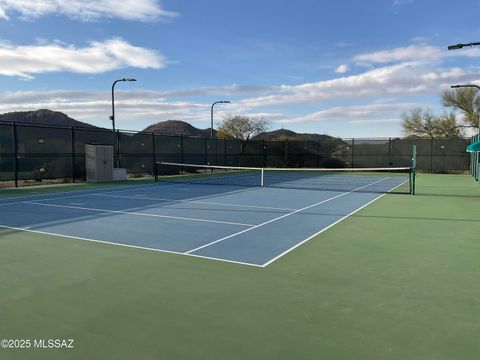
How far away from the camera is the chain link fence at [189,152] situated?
19672 mm

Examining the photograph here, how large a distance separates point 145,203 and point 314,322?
978 cm

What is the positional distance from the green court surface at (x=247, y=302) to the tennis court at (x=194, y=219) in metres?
0.64

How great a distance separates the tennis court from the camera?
7.46m

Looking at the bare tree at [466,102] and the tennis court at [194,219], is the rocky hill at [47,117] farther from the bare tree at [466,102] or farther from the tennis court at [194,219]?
the tennis court at [194,219]

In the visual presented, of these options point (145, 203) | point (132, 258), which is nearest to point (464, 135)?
point (145, 203)

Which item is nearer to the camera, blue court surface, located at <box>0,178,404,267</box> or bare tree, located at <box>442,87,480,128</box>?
blue court surface, located at <box>0,178,404,267</box>

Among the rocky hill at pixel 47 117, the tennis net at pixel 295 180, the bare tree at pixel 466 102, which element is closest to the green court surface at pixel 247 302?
the tennis net at pixel 295 180

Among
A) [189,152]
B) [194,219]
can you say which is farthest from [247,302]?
[189,152]

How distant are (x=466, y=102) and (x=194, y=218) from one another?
3908 centimetres

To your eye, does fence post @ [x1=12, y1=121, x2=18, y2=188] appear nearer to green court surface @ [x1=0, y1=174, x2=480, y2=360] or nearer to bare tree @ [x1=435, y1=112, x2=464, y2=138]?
green court surface @ [x1=0, y1=174, x2=480, y2=360]

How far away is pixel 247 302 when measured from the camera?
4.71 m

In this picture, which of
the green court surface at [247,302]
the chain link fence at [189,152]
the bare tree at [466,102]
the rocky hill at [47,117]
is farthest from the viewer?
the rocky hill at [47,117]

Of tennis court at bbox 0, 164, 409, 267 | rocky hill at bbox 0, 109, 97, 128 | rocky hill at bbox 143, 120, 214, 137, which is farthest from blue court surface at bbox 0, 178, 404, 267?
rocky hill at bbox 143, 120, 214, 137

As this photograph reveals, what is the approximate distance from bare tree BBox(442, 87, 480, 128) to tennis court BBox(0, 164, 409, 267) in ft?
99.4
